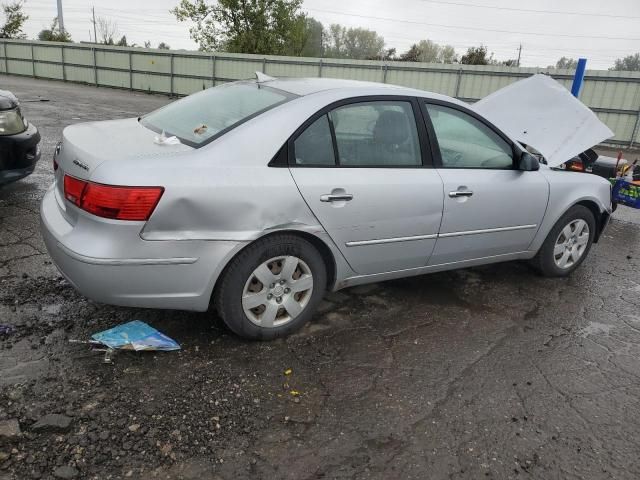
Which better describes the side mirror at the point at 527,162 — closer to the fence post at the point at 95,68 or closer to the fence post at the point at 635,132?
the fence post at the point at 635,132

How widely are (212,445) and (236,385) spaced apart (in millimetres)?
469

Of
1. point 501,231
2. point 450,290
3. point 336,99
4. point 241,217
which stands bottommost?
point 450,290

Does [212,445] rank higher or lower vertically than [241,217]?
lower

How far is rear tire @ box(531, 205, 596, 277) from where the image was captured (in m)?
4.54

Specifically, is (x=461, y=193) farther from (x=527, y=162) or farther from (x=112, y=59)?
(x=112, y=59)

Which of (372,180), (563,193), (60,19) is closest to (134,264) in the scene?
(372,180)

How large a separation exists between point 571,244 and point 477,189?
1.48 m

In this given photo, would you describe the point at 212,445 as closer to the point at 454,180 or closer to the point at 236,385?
the point at 236,385

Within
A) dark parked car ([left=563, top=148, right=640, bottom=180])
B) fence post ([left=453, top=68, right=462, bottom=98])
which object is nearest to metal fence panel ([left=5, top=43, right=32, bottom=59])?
fence post ([left=453, top=68, right=462, bottom=98])

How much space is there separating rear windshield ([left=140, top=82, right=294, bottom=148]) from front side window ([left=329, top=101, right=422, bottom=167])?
42cm

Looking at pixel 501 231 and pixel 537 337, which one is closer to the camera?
pixel 537 337

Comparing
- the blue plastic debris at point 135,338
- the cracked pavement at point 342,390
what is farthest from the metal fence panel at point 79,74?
the blue plastic debris at point 135,338

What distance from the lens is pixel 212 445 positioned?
7.80 feet

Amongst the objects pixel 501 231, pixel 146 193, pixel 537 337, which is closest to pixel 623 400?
pixel 537 337
